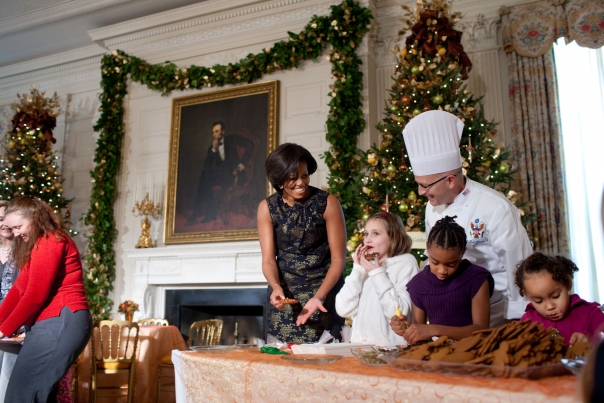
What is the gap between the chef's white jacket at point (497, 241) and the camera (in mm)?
1865

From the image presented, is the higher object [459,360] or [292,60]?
[292,60]

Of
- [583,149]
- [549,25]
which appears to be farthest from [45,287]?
[549,25]

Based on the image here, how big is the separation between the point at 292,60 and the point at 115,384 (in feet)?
14.3

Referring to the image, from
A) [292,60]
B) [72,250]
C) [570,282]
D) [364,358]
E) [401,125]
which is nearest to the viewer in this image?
[364,358]

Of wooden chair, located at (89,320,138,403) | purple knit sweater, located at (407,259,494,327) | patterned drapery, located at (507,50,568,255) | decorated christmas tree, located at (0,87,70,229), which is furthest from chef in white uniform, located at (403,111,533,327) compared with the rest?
decorated christmas tree, located at (0,87,70,229)

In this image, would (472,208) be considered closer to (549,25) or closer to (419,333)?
(419,333)

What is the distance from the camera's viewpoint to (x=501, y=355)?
99 centimetres

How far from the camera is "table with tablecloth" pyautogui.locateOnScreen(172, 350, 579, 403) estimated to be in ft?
2.94

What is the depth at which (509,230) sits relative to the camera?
1.90m

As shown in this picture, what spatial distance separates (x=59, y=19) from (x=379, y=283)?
763 cm

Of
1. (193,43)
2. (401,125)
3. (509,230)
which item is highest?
(193,43)

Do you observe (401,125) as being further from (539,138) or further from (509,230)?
(509,230)

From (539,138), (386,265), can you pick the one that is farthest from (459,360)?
(539,138)

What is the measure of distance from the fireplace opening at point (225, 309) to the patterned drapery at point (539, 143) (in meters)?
3.37
